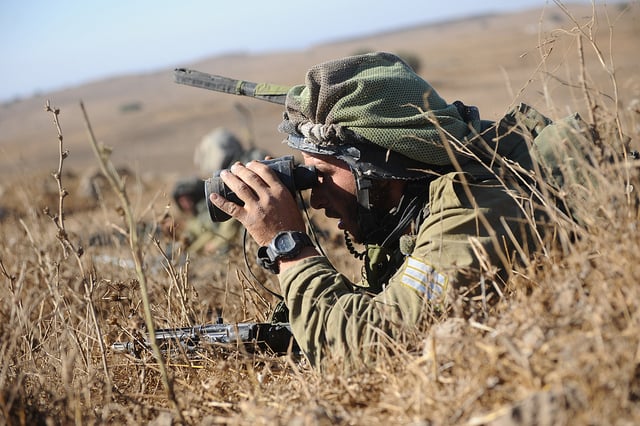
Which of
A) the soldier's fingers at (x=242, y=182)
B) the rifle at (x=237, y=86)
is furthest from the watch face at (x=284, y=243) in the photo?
the rifle at (x=237, y=86)

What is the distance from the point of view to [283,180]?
2217 mm

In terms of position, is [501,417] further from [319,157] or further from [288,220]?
[319,157]

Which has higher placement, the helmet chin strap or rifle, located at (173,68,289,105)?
rifle, located at (173,68,289,105)

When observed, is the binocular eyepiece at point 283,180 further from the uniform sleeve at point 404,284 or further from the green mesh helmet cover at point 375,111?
the uniform sleeve at point 404,284

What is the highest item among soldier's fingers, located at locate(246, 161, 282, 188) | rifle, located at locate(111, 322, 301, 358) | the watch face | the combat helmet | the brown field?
the combat helmet

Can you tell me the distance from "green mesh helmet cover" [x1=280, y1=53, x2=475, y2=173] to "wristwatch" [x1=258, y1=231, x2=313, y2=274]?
0.30 meters

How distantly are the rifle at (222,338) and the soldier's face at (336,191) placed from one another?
0.42 metres

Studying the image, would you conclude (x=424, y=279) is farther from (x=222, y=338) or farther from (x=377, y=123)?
(x=222, y=338)

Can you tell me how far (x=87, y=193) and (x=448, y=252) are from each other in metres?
10.4

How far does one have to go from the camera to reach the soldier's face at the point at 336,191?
2246 mm

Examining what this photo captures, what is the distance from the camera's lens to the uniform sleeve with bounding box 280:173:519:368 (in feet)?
6.23

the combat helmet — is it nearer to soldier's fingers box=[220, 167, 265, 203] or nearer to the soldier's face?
A: the soldier's face

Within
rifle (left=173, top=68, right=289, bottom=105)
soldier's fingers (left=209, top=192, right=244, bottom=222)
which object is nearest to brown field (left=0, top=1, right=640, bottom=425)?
soldier's fingers (left=209, top=192, right=244, bottom=222)

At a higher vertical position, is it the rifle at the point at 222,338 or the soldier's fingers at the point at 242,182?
the soldier's fingers at the point at 242,182
